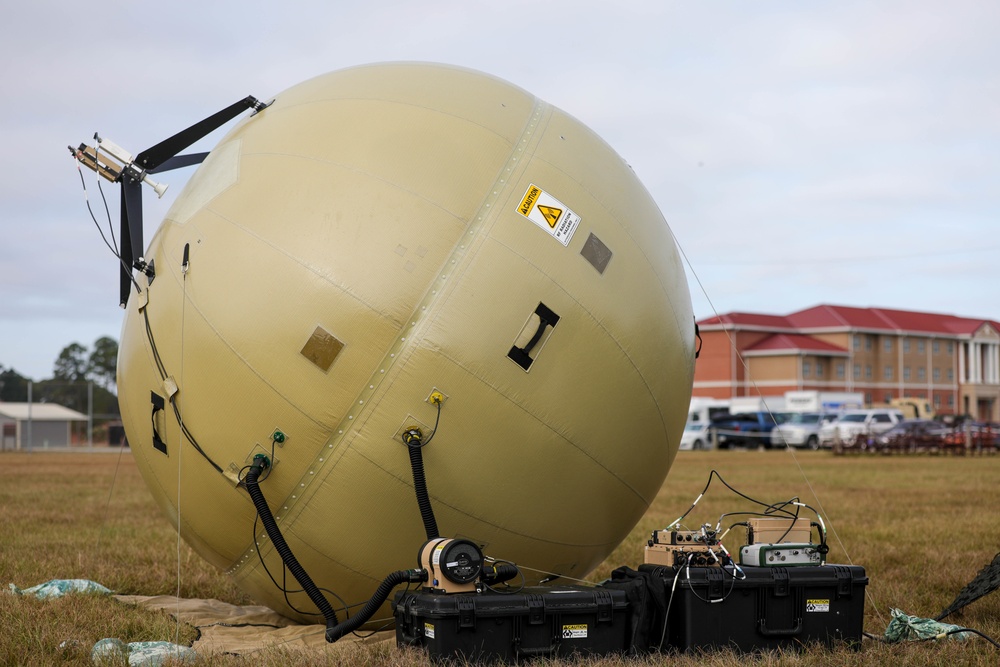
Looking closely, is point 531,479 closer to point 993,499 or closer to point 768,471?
point 993,499

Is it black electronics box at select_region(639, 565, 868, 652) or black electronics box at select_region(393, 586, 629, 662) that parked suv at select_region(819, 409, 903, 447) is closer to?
black electronics box at select_region(639, 565, 868, 652)

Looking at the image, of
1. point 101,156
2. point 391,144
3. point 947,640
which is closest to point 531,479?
point 391,144

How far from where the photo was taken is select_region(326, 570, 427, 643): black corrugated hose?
15.6 ft

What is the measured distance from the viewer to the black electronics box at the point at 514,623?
15.0ft

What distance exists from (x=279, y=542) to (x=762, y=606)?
250cm

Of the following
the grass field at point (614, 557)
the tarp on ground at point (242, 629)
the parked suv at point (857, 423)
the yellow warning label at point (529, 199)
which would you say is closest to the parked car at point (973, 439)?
the parked suv at point (857, 423)

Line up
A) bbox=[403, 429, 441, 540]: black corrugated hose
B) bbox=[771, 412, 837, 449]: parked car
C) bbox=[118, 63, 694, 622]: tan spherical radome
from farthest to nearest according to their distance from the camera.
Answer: bbox=[771, 412, 837, 449]: parked car → bbox=[118, 63, 694, 622]: tan spherical radome → bbox=[403, 429, 441, 540]: black corrugated hose

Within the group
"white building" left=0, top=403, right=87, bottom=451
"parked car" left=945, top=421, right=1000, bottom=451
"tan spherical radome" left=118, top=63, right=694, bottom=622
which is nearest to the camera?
"tan spherical radome" left=118, top=63, right=694, bottom=622

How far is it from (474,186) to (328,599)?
237cm

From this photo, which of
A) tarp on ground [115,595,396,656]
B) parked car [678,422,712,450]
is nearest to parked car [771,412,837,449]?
Answer: parked car [678,422,712,450]

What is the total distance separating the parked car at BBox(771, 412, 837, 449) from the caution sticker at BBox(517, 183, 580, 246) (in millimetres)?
36588

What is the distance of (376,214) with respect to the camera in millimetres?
5125

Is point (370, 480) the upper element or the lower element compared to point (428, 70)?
lower

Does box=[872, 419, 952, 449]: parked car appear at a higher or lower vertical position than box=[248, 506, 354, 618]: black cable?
higher
